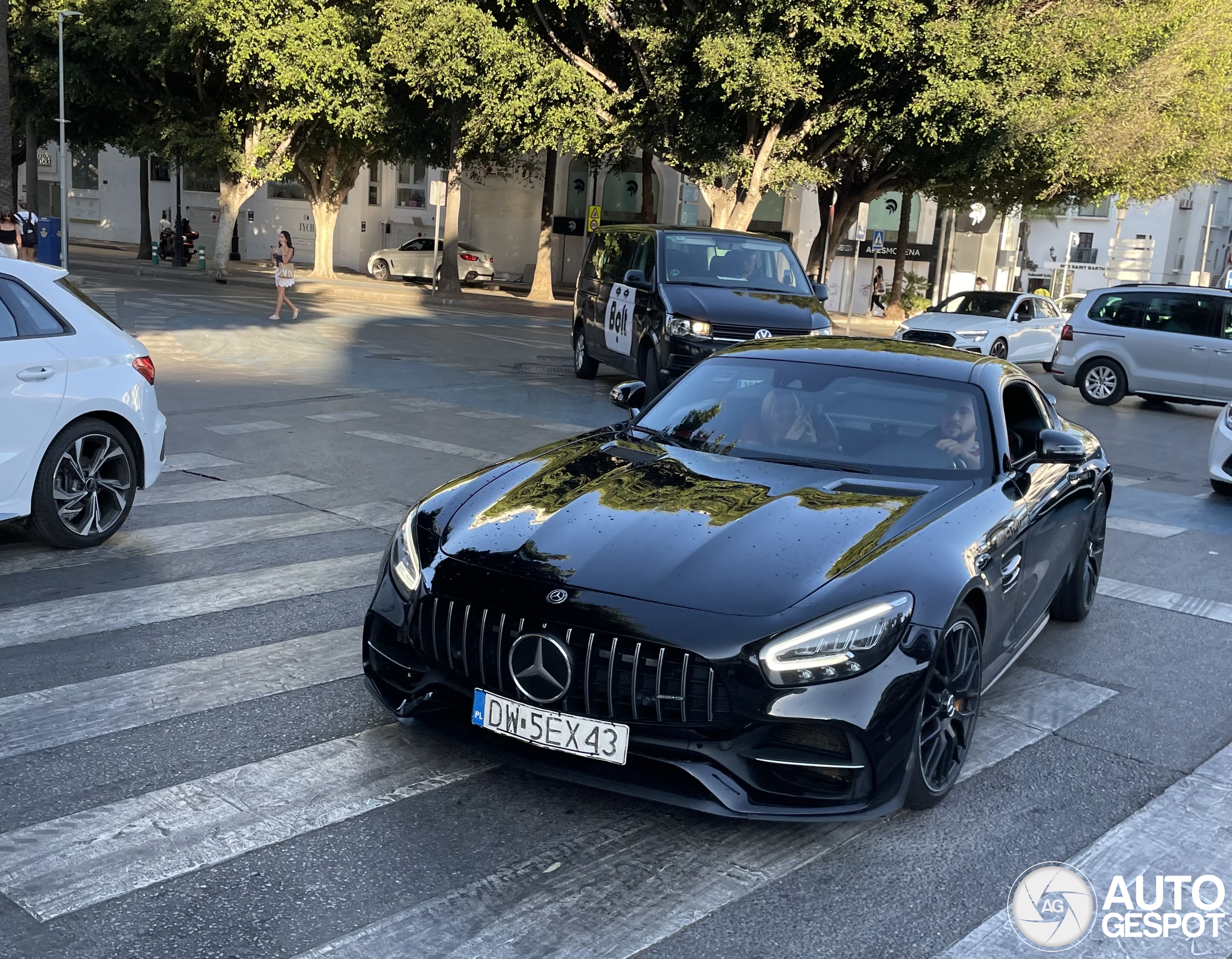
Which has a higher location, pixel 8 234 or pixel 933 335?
pixel 8 234

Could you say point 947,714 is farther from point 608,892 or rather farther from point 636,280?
point 636,280

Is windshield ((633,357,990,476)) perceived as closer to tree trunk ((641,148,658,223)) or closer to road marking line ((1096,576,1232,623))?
road marking line ((1096,576,1232,623))

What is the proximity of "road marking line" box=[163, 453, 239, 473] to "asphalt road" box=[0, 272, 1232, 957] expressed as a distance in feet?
5.78

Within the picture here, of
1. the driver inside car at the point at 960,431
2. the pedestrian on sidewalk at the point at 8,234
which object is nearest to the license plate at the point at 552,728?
the driver inside car at the point at 960,431

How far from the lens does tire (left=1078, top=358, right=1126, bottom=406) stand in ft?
64.3

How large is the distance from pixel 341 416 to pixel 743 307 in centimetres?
460

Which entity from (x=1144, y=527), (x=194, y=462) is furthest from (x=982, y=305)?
(x=194, y=462)

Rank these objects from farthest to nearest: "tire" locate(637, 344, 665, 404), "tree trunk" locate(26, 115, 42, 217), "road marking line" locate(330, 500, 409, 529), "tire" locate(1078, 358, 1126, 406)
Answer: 1. "tree trunk" locate(26, 115, 42, 217)
2. "tire" locate(1078, 358, 1126, 406)
3. "tire" locate(637, 344, 665, 404)
4. "road marking line" locate(330, 500, 409, 529)

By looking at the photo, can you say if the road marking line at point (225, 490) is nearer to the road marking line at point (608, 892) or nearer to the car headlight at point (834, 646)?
the road marking line at point (608, 892)

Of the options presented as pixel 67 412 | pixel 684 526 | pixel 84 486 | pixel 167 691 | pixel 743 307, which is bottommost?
pixel 167 691

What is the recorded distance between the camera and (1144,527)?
9844 mm

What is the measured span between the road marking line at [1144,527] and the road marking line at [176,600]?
230 inches

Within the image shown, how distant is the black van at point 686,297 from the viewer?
13891 mm

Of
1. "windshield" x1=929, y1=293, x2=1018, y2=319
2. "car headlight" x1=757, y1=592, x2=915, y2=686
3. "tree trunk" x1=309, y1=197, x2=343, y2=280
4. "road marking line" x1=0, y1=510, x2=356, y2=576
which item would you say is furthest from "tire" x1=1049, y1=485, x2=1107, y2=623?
"tree trunk" x1=309, y1=197, x2=343, y2=280
